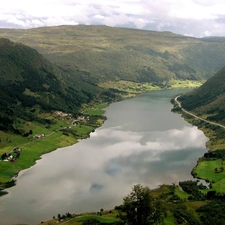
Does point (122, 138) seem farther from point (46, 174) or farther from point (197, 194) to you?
point (197, 194)

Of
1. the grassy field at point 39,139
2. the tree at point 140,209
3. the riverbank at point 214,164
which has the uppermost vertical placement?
the grassy field at point 39,139

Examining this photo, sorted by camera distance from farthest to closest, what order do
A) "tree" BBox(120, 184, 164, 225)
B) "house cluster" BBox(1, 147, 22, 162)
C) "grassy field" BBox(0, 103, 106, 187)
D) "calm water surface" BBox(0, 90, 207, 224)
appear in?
"house cluster" BBox(1, 147, 22, 162), "grassy field" BBox(0, 103, 106, 187), "calm water surface" BBox(0, 90, 207, 224), "tree" BBox(120, 184, 164, 225)

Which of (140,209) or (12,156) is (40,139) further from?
(140,209)

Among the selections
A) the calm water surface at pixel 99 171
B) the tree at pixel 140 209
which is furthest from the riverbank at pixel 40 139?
the tree at pixel 140 209

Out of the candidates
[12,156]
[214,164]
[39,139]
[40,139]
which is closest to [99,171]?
[12,156]

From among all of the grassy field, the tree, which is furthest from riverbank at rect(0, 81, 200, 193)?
the tree

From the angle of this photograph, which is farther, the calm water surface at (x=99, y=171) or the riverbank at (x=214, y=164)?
the riverbank at (x=214, y=164)

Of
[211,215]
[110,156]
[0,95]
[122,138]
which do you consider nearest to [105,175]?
[110,156]

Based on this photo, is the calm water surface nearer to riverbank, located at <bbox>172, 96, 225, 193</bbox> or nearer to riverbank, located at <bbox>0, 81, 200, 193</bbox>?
riverbank, located at <bbox>172, 96, 225, 193</bbox>

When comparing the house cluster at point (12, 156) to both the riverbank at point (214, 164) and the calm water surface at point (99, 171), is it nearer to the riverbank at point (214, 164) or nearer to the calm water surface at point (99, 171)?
the calm water surface at point (99, 171)
